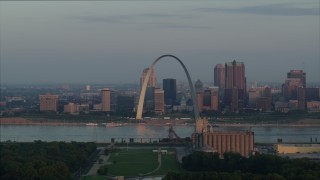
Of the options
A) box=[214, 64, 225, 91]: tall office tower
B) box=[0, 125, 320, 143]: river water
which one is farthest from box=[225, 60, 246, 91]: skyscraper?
box=[0, 125, 320, 143]: river water

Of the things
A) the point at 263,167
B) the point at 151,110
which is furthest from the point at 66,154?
the point at 151,110

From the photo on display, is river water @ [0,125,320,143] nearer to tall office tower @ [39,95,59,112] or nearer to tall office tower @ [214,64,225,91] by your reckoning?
tall office tower @ [39,95,59,112]

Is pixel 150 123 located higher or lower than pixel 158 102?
lower

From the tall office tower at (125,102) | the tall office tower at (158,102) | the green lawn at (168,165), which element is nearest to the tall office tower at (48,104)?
the tall office tower at (125,102)

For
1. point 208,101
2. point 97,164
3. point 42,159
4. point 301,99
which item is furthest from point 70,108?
point 42,159

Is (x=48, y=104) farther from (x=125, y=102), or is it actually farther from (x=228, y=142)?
(x=228, y=142)

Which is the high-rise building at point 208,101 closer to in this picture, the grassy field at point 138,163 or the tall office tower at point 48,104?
the tall office tower at point 48,104
